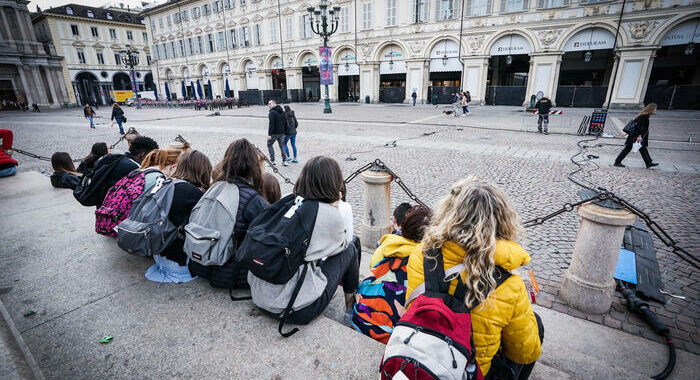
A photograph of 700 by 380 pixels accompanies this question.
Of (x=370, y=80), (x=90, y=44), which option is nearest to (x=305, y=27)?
(x=370, y=80)

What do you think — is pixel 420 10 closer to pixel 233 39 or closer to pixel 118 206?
pixel 233 39

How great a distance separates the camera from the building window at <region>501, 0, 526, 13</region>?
23.1m

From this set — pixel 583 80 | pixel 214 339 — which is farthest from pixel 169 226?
pixel 583 80

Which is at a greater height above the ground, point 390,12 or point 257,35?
point 390,12

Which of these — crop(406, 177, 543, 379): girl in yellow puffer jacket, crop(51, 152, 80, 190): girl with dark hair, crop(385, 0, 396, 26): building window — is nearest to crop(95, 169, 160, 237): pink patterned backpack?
crop(406, 177, 543, 379): girl in yellow puffer jacket

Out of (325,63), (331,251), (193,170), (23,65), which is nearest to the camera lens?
(331,251)

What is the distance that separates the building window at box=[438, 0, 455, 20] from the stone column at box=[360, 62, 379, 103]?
726cm

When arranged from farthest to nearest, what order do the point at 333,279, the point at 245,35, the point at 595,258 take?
the point at 245,35, the point at 595,258, the point at 333,279

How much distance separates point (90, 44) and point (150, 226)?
227 ft

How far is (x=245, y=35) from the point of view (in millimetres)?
38969

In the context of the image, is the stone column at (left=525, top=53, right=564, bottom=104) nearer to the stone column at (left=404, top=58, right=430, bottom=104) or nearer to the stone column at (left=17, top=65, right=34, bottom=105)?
the stone column at (left=404, top=58, right=430, bottom=104)

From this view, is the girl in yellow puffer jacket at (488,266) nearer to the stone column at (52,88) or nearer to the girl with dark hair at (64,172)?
the girl with dark hair at (64,172)

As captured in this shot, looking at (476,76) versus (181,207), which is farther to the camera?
(476,76)

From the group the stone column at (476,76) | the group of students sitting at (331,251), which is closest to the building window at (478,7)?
the stone column at (476,76)
